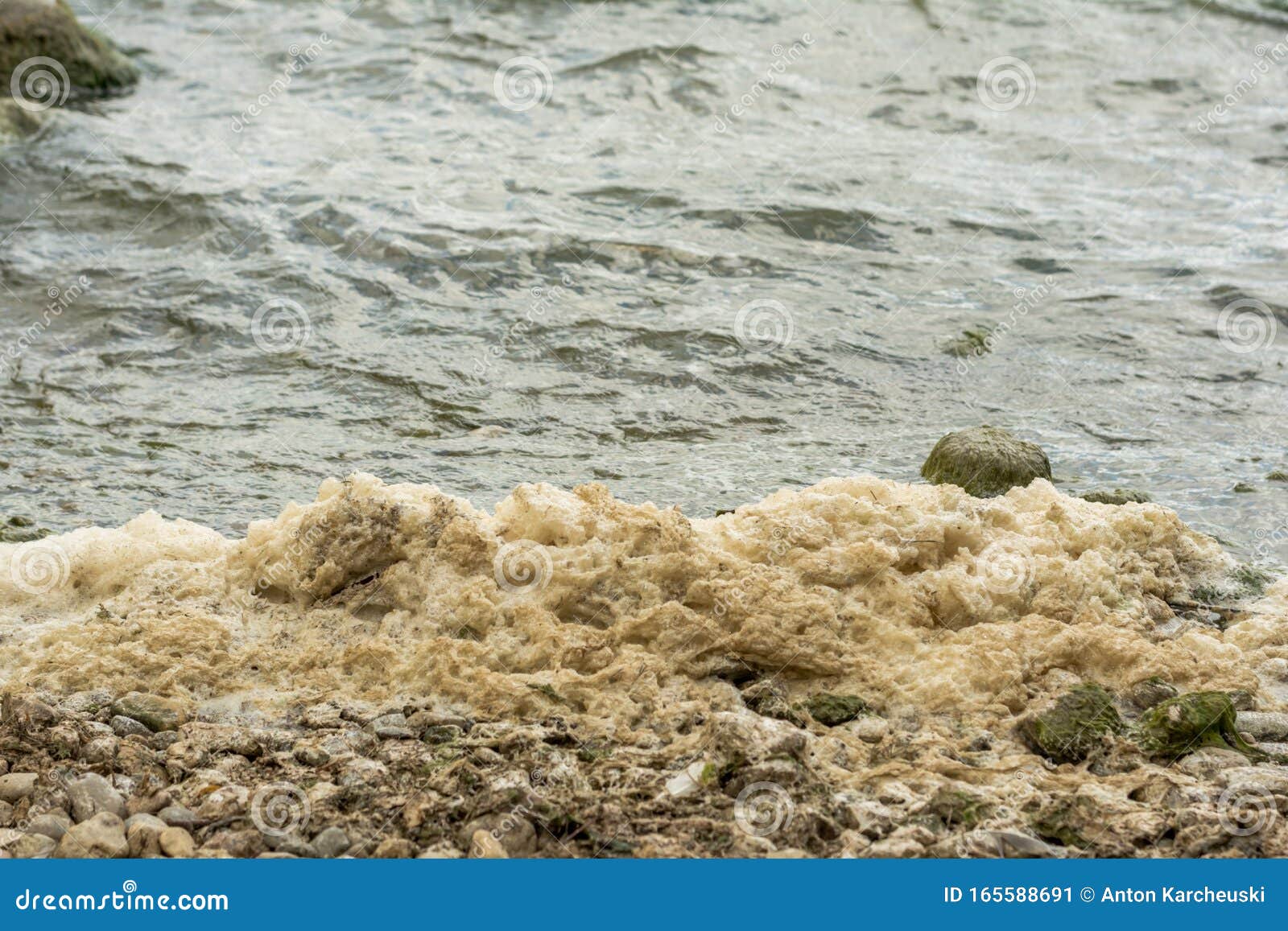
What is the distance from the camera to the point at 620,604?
5574mm

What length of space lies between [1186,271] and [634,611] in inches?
270

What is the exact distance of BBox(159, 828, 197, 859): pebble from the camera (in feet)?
14.0

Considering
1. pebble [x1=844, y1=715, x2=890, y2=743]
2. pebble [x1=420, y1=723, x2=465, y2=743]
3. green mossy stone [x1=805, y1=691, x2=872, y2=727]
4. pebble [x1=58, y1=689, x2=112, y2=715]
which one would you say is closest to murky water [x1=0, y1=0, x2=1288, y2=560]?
pebble [x1=58, y1=689, x2=112, y2=715]

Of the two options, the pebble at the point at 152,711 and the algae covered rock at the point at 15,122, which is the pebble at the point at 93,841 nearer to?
the pebble at the point at 152,711

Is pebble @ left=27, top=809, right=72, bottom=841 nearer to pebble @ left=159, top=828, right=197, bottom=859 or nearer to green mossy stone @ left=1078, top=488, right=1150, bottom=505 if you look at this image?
pebble @ left=159, top=828, right=197, bottom=859

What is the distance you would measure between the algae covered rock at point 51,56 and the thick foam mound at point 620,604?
31.3 feet

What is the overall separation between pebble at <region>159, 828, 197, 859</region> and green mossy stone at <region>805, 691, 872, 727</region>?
2.04 metres

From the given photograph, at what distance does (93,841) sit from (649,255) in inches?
284

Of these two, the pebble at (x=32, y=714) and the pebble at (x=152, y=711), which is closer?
the pebble at (x=32, y=714)

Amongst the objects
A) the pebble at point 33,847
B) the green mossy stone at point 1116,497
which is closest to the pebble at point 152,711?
the pebble at point 33,847

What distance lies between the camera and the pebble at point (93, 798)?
4461mm

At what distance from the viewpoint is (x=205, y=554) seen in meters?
6.04

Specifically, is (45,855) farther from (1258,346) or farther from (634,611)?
(1258,346)

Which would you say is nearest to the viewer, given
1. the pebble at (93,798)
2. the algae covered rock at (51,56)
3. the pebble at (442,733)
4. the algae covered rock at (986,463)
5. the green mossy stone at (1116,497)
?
the pebble at (93,798)
